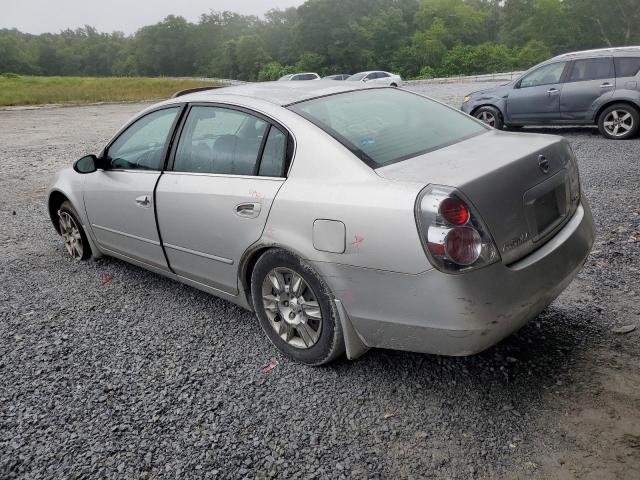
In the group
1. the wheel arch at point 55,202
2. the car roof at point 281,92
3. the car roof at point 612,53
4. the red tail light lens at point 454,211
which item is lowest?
the wheel arch at point 55,202

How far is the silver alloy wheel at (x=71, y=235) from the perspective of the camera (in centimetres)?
500

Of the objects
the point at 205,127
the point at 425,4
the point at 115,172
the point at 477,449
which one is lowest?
the point at 477,449

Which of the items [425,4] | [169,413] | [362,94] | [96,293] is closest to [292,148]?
[362,94]

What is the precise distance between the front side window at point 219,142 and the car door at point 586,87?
27.6ft

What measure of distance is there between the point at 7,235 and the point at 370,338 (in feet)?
17.6

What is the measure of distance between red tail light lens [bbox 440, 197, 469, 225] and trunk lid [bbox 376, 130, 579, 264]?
2.0 inches

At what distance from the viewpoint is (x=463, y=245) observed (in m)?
2.35

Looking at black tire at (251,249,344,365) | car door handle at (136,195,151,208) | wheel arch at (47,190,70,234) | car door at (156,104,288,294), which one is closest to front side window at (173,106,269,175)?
car door at (156,104,288,294)

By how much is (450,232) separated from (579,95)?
8896 mm

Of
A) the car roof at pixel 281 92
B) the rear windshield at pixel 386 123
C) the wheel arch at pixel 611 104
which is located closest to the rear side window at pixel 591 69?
the wheel arch at pixel 611 104

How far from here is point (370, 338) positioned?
2682mm

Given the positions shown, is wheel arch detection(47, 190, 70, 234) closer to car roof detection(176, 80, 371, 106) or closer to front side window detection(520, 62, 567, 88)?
Result: car roof detection(176, 80, 371, 106)

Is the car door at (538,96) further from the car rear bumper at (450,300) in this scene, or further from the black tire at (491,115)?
the car rear bumper at (450,300)

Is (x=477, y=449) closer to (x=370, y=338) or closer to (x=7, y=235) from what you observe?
(x=370, y=338)
